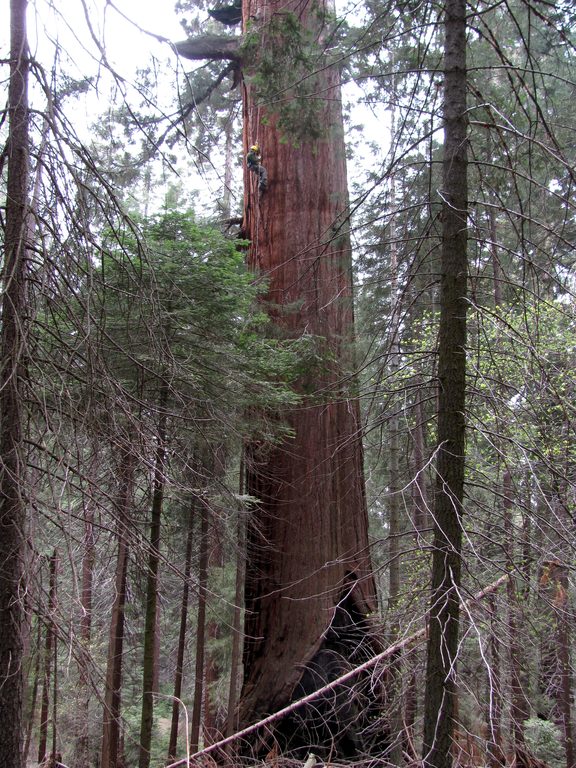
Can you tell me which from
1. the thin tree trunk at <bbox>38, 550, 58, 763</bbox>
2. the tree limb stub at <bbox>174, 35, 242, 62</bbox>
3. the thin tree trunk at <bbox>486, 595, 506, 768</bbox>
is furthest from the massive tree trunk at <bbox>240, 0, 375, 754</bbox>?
the thin tree trunk at <bbox>486, 595, 506, 768</bbox>

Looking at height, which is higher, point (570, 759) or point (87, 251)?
point (87, 251)

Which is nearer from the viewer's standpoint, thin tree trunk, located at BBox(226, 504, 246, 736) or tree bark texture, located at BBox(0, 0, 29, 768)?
tree bark texture, located at BBox(0, 0, 29, 768)

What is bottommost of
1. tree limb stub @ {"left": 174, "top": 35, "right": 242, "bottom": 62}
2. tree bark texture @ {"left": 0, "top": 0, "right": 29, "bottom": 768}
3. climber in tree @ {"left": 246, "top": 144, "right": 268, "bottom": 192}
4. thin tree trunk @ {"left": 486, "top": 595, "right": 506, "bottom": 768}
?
thin tree trunk @ {"left": 486, "top": 595, "right": 506, "bottom": 768}

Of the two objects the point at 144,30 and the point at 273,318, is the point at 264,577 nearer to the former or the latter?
the point at 273,318

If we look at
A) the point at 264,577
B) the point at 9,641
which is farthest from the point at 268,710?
the point at 9,641

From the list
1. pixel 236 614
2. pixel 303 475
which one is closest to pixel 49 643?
pixel 236 614

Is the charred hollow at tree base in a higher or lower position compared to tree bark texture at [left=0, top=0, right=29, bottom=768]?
lower

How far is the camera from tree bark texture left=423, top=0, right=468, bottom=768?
255 cm

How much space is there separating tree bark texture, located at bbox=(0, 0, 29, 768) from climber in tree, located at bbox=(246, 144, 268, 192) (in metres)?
4.32

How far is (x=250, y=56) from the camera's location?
4.55 meters

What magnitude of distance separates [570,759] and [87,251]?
424 inches

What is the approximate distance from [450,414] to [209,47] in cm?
686

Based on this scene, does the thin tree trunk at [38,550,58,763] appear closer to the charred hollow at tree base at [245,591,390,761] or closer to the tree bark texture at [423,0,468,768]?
the tree bark texture at [423,0,468,768]

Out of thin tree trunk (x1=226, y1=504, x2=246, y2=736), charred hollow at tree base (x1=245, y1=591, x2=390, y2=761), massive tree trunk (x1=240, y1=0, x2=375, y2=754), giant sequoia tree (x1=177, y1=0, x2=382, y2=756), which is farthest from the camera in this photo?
thin tree trunk (x1=226, y1=504, x2=246, y2=736)
